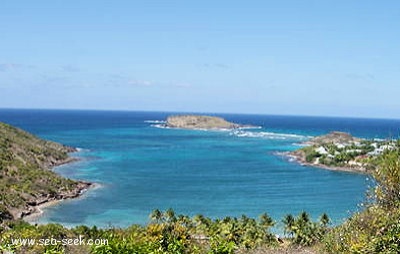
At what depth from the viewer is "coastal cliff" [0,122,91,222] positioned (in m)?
57.6

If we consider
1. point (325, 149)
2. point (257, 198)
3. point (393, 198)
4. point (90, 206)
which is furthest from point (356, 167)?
point (393, 198)

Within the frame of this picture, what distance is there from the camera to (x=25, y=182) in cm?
6638

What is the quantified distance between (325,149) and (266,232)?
79.4 metres

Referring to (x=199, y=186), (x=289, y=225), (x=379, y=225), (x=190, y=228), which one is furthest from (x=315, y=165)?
(x=379, y=225)

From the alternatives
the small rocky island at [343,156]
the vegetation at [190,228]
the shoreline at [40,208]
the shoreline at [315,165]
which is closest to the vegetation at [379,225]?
the vegetation at [190,228]

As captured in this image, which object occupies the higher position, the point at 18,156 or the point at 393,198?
the point at 393,198

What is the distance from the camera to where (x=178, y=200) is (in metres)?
68.9

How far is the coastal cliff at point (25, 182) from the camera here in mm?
57562

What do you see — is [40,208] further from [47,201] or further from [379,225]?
[379,225]

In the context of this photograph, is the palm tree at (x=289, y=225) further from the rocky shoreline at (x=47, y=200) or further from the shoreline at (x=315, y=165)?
the shoreline at (x=315, y=165)

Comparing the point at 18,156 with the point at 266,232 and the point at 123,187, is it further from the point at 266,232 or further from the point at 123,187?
the point at 266,232

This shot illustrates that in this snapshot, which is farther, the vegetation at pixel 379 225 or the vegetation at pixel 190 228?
the vegetation at pixel 190 228

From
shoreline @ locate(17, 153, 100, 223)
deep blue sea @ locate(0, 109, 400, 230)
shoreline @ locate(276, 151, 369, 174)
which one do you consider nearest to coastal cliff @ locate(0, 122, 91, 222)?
shoreline @ locate(17, 153, 100, 223)

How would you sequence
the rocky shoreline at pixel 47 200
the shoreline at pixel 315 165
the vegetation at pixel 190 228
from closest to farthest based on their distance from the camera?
the vegetation at pixel 190 228 → the rocky shoreline at pixel 47 200 → the shoreline at pixel 315 165
